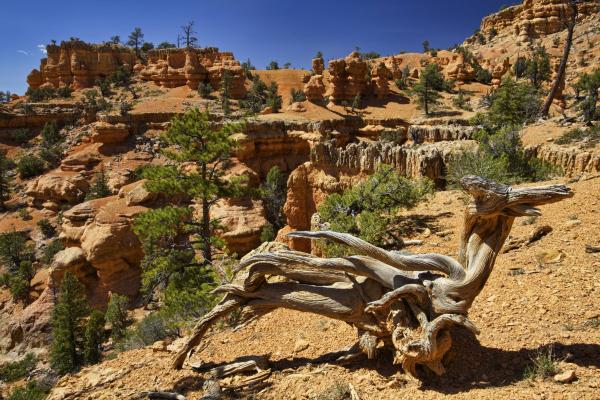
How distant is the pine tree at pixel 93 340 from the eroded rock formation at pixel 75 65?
49.2m

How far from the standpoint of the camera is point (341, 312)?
Result: 4.29m

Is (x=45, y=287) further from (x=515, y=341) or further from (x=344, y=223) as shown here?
(x=515, y=341)

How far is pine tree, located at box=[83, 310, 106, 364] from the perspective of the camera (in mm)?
16406

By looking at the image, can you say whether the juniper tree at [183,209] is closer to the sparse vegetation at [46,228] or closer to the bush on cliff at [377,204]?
the bush on cliff at [377,204]

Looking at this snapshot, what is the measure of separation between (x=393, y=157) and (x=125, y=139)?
98.4 ft

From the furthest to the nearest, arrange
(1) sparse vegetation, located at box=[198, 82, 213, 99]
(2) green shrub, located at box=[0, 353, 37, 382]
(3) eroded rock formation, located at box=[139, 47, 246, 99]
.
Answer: (3) eroded rock formation, located at box=[139, 47, 246, 99], (1) sparse vegetation, located at box=[198, 82, 213, 99], (2) green shrub, located at box=[0, 353, 37, 382]

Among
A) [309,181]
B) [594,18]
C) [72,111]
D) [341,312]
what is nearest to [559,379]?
[341,312]

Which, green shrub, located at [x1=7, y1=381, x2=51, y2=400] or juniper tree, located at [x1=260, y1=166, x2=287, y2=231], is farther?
juniper tree, located at [x1=260, y1=166, x2=287, y2=231]

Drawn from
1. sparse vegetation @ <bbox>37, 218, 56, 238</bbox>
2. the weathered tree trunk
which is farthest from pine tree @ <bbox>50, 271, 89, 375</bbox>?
the weathered tree trunk

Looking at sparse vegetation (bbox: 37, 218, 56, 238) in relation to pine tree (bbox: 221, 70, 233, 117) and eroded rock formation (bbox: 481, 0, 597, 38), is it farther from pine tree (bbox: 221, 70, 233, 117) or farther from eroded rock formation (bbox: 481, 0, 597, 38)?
eroded rock formation (bbox: 481, 0, 597, 38)

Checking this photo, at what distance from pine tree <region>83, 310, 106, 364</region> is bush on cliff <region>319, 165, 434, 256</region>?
Answer: 1284cm

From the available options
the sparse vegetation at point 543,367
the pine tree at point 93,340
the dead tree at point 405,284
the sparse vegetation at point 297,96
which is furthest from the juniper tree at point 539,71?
the pine tree at point 93,340

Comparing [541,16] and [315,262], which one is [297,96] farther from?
[541,16]

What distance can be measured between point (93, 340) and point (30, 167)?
2628 centimetres
